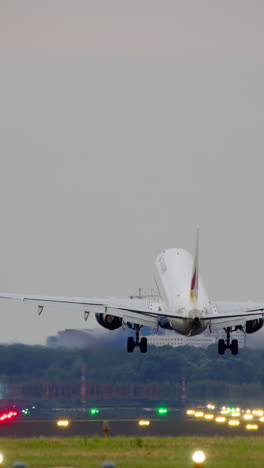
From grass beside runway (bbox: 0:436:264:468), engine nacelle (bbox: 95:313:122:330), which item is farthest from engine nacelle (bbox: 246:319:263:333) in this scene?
grass beside runway (bbox: 0:436:264:468)

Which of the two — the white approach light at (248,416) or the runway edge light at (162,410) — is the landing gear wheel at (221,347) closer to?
the white approach light at (248,416)

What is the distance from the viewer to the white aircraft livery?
293ft

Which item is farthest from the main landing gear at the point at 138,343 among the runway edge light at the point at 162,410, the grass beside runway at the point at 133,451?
the grass beside runway at the point at 133,451

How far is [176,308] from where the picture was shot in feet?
299

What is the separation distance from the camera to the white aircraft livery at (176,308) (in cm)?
8925

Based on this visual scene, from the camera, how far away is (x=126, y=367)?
117 meters

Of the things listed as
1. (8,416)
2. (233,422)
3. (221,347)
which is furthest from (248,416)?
(8,416)

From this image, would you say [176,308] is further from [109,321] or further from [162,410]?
[162,410]

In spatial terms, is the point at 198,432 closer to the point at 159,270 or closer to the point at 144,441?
the point at 144,441

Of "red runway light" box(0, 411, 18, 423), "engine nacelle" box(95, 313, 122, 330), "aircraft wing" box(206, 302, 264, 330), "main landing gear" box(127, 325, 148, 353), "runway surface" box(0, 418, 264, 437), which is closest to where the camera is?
"runway surface" box(0, 418, 264, 437)

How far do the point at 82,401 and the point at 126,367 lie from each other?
5636 millimetres

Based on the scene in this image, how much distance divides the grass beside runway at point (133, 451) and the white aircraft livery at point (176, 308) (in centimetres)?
1592

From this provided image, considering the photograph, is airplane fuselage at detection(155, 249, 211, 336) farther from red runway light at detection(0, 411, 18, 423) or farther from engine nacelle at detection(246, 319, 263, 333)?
red runway light at detection(0, 411, 18, 423)

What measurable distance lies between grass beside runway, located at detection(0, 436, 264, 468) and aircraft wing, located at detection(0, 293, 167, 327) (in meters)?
19.4
